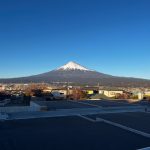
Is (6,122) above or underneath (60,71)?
underneath

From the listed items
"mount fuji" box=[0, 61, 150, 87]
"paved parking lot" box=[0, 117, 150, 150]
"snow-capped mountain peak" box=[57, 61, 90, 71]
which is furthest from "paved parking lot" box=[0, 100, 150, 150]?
"snow-capped mountain peak" box=[57, 61, 90, 71]

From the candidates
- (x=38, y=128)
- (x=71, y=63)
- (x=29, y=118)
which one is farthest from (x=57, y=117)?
(x=71, y=63)

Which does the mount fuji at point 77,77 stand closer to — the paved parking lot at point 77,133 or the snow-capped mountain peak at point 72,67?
the snow-capped mountain peak at point 72,67

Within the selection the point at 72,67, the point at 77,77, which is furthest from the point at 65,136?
the point at 72,67

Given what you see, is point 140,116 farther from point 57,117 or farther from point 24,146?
point 24,146

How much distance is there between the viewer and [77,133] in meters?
8.34

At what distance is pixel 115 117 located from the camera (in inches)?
434

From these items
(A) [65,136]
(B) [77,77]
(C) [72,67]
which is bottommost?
(A) [65,136]

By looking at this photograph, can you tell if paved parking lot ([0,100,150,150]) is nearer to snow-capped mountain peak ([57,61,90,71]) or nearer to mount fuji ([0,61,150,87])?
mount fuji ([0,61,150,87])

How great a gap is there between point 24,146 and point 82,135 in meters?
1.75

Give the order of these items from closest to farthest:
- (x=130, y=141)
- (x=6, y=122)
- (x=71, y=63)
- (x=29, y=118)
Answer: (x=130, y=141)
(x=6, y=122)
(x=29, y=118)
(x=71, y=63)

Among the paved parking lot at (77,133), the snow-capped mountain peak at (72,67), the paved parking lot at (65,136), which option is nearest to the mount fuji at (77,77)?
the snow-capped mountain peak at (72,67)

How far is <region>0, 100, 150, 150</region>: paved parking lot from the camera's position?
718 centimetres

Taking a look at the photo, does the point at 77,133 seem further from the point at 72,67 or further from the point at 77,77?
the point at 72,67
